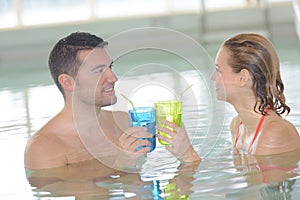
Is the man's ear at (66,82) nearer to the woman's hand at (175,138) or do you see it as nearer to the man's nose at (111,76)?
the man's nose at (111,76)

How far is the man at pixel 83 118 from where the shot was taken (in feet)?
13.8

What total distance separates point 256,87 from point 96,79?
0.90m

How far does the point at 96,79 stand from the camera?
4223mm

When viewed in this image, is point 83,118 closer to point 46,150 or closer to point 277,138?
point 46,150

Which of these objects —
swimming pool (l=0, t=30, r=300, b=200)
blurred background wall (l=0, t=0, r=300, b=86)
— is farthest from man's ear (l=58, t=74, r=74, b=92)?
blurred background wall (l=0, t=0, r=300, b=86)

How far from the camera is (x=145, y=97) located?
427 cm

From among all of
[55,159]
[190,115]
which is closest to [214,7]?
[190,115]

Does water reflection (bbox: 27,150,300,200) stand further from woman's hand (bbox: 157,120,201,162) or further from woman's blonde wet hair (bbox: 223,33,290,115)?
woman's blonde wet hair (bbox: 223,33,290,115)

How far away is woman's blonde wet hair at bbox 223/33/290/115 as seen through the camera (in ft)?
14.0

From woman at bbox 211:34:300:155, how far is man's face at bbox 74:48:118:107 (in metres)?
0.62

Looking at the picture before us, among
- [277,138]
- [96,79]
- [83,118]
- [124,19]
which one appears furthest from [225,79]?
[124,19]

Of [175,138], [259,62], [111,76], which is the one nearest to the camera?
[175,138]

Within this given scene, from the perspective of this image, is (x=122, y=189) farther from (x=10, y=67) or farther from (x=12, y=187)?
(x=10, y=67)

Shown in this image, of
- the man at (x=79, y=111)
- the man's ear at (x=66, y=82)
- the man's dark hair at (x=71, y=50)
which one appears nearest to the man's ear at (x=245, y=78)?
the man at (x=79, y=111)
